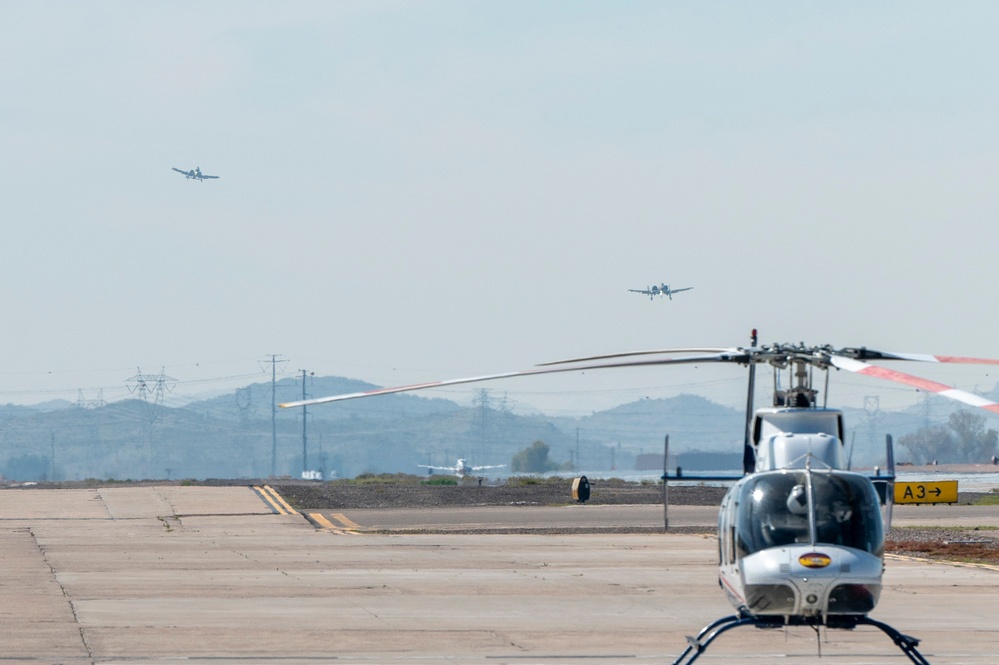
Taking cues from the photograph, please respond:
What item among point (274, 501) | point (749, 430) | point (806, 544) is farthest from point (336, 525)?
point (806, 544)

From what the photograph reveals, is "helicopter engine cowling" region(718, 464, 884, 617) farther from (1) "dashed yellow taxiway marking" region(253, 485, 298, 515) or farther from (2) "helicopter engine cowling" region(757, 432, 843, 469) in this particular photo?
(1) "dashed yellow taxiway marking" region(253, 485, 298, 515)

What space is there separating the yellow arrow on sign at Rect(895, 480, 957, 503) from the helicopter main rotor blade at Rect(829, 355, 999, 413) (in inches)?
1124

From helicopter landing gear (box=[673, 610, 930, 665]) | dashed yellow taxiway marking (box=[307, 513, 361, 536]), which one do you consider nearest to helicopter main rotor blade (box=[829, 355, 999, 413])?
helicopter landing gear (box=[673, 610, 930, 665])

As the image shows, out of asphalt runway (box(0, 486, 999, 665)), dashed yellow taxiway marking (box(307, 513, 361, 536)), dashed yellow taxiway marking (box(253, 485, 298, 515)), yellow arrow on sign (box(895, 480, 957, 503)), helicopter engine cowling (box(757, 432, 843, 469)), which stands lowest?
asphalt runway (box(0, 486, 999, 665))

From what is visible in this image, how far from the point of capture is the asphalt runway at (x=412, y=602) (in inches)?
673

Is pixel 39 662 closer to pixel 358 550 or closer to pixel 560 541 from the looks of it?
pixel 358 550

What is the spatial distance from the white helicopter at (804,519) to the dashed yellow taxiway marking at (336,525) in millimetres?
24098

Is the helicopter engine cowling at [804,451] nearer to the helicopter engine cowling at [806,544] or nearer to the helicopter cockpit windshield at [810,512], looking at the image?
the helicopter engine cowling at [806,544]

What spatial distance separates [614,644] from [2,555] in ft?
55.1

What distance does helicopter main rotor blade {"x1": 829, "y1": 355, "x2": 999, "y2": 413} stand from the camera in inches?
423

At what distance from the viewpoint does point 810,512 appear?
1291 centimetres

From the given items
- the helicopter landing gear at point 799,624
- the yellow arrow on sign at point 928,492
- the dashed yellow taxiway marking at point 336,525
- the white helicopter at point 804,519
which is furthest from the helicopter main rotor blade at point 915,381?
the yellow arrow on sign at point 928,492

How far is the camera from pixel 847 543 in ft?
42.0

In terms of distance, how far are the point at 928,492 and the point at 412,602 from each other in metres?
27.9
